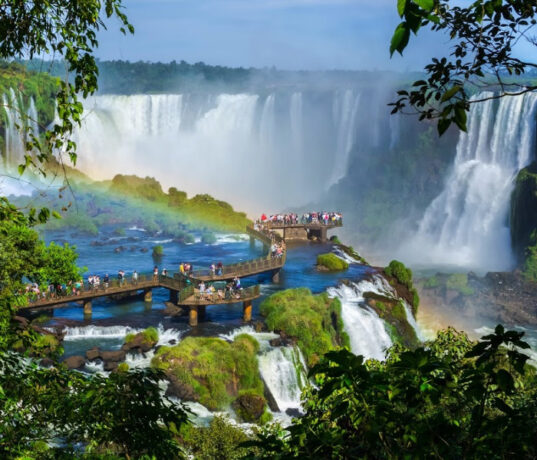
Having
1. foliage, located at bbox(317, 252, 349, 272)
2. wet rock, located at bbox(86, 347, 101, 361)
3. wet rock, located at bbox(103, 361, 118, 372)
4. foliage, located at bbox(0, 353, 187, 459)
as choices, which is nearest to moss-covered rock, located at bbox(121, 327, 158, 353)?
wet rock, located at bbox(86, 347, 101, 361)

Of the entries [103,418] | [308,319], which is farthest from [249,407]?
[103,418]

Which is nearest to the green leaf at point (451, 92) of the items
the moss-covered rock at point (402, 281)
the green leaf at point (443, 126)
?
the green leaf at point (443, 126)

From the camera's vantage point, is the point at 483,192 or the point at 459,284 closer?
the point at 459,284

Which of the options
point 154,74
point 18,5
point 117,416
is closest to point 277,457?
point 117,416

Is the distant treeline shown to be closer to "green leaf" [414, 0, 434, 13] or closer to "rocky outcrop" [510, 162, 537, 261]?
"rocky outcrop" [510, 162, 537, 261]

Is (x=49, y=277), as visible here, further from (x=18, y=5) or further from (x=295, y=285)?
(x=18, y=5)

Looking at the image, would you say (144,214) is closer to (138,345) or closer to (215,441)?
(138,345)
